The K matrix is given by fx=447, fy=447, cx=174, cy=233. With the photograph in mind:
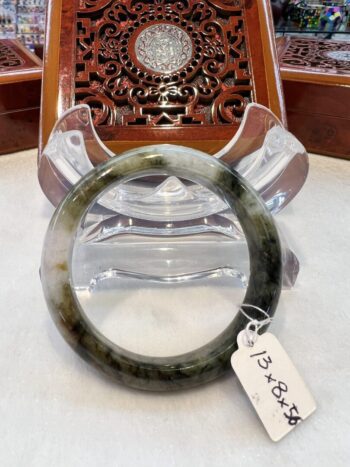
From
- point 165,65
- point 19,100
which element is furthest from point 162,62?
point 19,100

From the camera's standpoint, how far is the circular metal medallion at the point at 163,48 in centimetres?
91

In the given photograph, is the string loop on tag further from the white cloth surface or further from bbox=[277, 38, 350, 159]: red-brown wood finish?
bbox=[277, 38, 350, 159]: red-brown wood finish

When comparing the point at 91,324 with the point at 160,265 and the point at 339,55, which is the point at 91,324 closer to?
the point at 160,265

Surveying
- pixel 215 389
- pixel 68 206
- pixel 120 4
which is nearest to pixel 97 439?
pixel 215 389

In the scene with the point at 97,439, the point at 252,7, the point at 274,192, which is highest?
the point at 252,7

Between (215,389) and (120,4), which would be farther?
(120,4)

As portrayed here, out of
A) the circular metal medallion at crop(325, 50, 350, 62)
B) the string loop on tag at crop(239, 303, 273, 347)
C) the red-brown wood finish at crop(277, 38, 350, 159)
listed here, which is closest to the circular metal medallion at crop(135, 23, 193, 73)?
the red-brown wood finish at crop(277, 38, 350, 159)

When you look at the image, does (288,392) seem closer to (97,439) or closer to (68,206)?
(97,439)

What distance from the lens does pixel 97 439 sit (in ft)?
1.70

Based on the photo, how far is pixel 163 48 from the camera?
3.02ft

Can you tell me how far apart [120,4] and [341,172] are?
0.64 meters

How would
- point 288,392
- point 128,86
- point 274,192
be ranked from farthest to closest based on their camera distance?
point 128,86 < point 274,192 < point 288,392

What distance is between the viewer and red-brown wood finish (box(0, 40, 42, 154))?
40.9 inches

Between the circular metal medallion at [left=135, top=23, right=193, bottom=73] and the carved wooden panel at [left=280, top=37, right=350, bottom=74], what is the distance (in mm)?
285
